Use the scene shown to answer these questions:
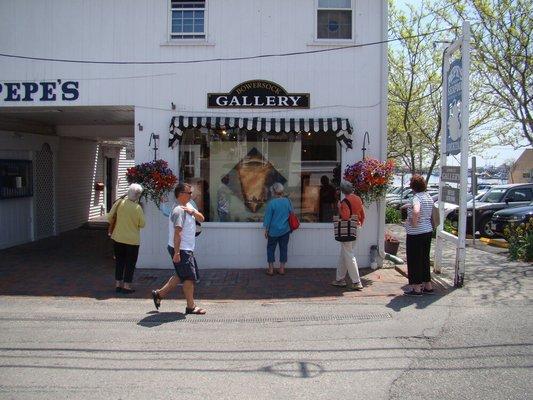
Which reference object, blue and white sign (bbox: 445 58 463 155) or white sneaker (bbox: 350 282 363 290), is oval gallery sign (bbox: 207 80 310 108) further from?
white sneaker (bbox: 350 282 363 290)

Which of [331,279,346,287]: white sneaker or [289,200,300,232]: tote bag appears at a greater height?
[289,200,300,232]: tote bag

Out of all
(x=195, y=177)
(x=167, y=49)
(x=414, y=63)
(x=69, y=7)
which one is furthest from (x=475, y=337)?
(x=414, y=63)

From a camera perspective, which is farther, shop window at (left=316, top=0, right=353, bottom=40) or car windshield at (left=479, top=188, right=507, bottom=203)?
car windshield at (left=479, top=188, right=507, bottom=203)

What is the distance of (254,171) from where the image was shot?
11.2 m

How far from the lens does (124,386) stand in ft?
16.4

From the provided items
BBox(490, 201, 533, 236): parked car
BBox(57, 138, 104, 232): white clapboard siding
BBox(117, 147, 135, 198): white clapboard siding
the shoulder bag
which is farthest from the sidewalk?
BBox(117, 147, 135, 198): white clapboard siding

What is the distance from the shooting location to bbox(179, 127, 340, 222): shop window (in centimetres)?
1101

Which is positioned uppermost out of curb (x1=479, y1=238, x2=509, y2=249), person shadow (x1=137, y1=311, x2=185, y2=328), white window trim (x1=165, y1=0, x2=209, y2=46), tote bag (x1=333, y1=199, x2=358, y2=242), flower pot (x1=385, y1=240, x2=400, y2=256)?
white window trim (x1=165, y1=0, x2=209, y2=46)

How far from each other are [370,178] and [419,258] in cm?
191

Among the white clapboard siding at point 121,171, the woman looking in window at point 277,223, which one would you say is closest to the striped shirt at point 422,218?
the woman looking in window at point 277,223

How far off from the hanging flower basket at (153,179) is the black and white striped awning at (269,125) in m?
0.58

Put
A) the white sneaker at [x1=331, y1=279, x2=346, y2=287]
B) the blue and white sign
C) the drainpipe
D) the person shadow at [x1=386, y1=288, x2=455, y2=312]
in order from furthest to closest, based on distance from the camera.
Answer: the drainpipe < the white sneaker at [x1=331, y1=279, x2=346, y2=287] < the blue and white sign < the person shadow at [x1=386, y1=288, x2=455, y2=312]

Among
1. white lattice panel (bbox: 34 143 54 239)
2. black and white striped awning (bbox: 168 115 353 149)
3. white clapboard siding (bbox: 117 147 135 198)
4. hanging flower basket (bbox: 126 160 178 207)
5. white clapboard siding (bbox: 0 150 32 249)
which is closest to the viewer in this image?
hanging flower basket (bbox: 126 160 178 207)

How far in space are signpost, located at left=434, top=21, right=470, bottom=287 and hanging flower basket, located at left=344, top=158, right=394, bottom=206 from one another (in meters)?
0.95
